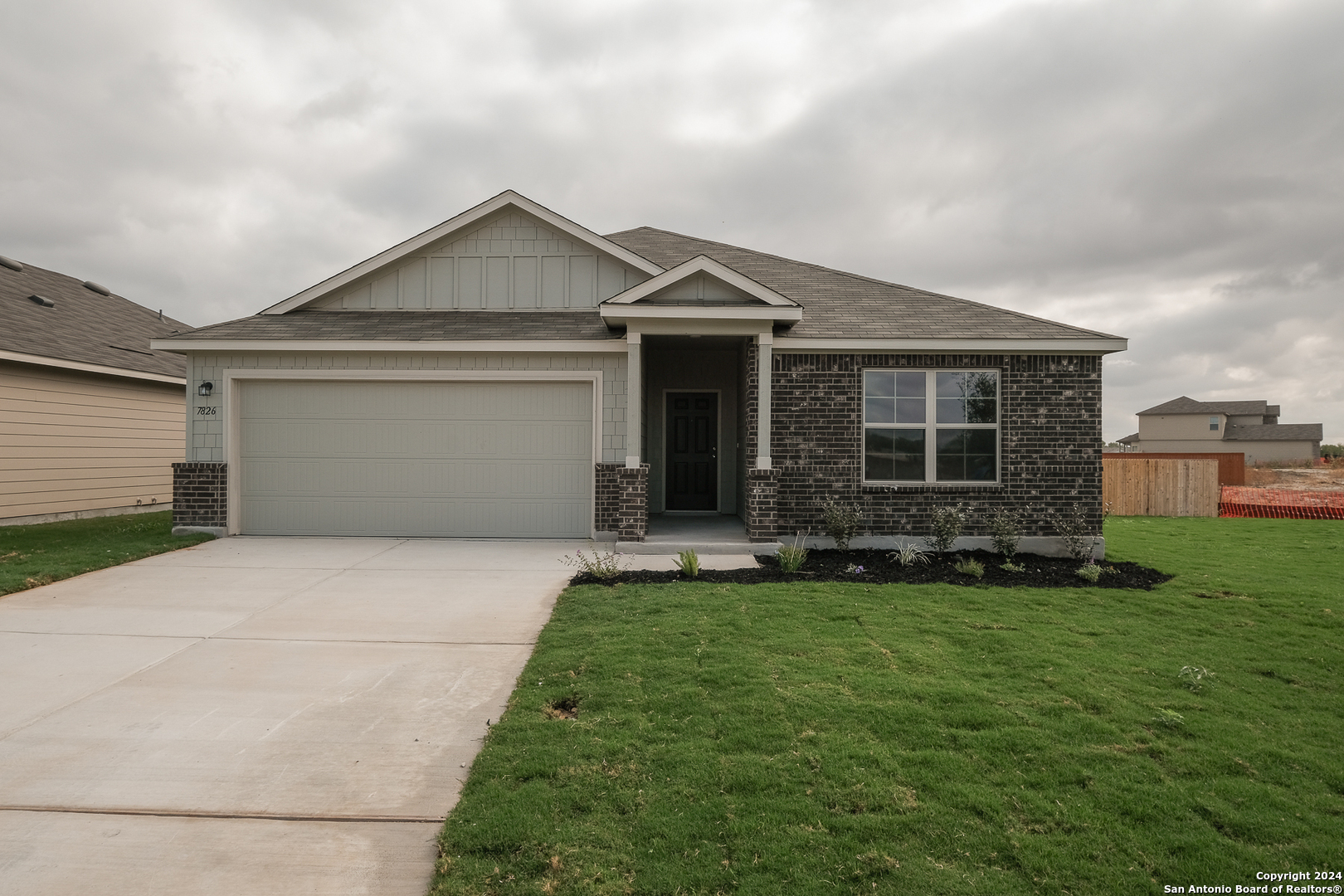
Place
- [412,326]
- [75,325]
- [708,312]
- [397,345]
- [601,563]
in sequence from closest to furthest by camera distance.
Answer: [601,563] < [708,312] < [397,345] < [412,326] < [75,325]

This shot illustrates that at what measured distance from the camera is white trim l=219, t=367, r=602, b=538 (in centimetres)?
1020

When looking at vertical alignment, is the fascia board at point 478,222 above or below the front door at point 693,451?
above

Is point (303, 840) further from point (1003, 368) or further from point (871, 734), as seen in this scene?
point (1003, 368)

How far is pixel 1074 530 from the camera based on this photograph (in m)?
9.33

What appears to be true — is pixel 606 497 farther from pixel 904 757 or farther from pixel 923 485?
pixel 904 757

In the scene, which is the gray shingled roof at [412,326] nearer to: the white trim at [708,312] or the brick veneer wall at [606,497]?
the white trim at [708,312]

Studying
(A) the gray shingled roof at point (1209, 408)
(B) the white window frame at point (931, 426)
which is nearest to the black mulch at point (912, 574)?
(B) the white window frame at point (931, 426)

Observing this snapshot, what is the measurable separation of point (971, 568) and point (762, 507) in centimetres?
281

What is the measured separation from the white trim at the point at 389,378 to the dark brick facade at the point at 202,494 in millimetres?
101

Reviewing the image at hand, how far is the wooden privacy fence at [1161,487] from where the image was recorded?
639 inches

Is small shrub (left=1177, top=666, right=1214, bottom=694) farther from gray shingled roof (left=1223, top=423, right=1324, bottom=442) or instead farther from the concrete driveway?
gray shingled roof (left=1223, top=423, right=1324, bottom=442)

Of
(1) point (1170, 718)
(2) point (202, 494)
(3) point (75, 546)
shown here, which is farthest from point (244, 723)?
(3) point (75, 546)

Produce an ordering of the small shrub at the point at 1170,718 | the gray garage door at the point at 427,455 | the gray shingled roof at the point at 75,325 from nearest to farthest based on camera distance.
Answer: the small shrub at the point at 1170,718
the gray garage door at the point at 427,455
the gray shingled roof at the point at 75,325

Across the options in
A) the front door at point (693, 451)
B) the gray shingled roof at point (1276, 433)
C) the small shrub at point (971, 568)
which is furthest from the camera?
the gray shingled roof at point (1276, 433)
